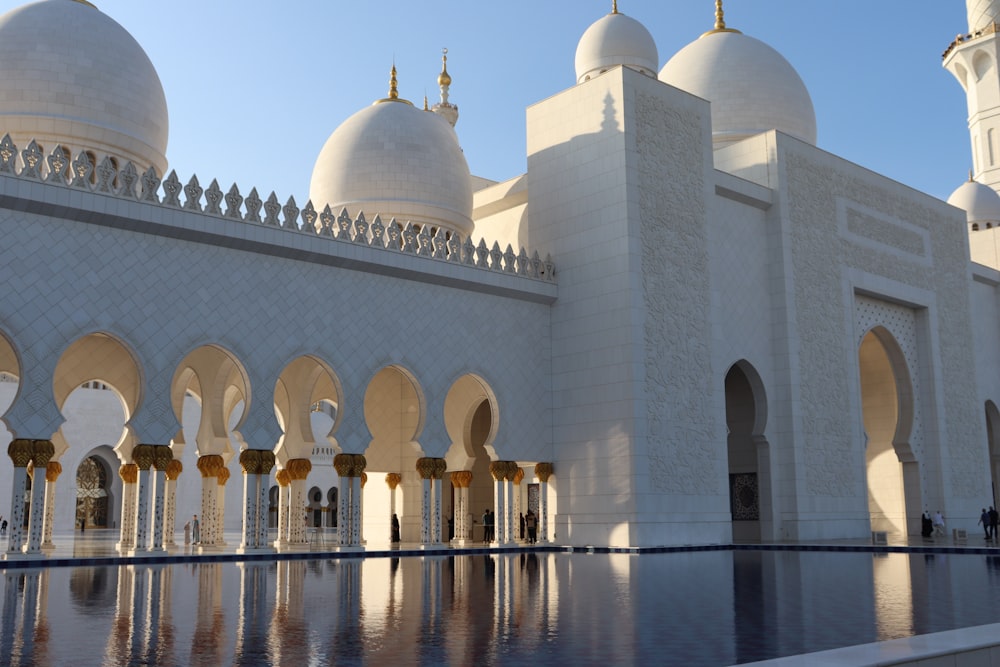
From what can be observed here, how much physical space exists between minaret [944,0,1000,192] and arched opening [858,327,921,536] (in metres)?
8.54

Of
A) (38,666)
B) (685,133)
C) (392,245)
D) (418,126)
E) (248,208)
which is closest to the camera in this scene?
(38,666)

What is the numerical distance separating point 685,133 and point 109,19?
7097 millimetres

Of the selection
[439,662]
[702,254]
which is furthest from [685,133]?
[439,662]

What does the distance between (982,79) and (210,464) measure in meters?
19.2

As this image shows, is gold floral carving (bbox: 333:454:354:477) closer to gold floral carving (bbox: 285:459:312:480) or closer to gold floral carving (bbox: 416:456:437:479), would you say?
gold floral carving (bbox: 285:459:312:480)

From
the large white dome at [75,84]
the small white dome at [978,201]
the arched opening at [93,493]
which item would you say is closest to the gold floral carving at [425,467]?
the large white dome at [75,84]

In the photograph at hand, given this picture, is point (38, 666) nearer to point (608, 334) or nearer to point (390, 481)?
point (608, 334)

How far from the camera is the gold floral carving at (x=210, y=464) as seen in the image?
1034 cm

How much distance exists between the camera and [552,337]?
11.9m

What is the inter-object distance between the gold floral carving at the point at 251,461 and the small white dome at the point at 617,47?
26.9 ft

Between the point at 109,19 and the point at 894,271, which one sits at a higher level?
the point at 109,19

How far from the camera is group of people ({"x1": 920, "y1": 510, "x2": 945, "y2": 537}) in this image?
1384cm

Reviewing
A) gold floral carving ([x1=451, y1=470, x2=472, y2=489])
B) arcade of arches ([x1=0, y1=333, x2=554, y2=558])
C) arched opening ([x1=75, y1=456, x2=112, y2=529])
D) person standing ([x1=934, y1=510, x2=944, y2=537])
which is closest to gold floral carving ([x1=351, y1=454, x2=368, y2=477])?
arcade of arches ([x1=0, y1=333, x2=554, y2=558])

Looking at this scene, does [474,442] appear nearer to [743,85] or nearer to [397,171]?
[397,171]
